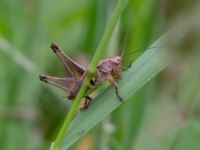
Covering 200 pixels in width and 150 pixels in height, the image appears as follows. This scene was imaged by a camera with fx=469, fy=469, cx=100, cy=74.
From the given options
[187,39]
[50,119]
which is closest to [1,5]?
[50,119]

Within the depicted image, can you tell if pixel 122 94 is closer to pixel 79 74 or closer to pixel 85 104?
pixel 85 104

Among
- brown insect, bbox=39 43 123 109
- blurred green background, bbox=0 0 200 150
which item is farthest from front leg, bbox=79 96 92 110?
blurred green background, bbox=0 0 200 150

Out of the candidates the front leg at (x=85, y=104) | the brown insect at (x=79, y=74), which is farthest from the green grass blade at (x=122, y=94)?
the brown insect at (x=79, y=74)

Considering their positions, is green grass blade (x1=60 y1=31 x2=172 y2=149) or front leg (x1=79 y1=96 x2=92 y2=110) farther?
front leg (x1=79 y1=96 x2=92 y2=110)

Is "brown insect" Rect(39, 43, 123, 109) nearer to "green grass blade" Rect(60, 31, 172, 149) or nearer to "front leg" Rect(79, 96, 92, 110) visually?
"front leg" Rect(79, 96, 92, 110)

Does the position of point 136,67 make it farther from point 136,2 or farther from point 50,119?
point 50,119

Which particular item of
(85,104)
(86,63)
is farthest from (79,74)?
(86,63)
